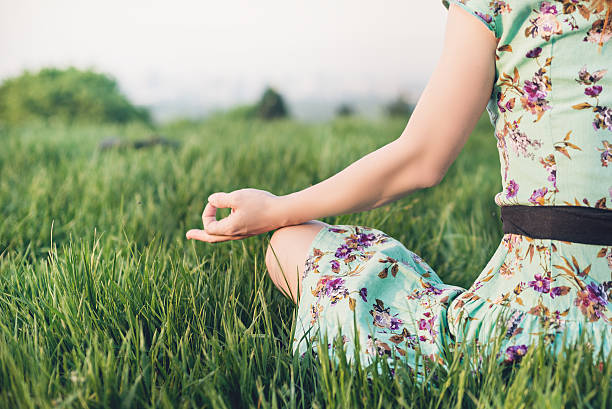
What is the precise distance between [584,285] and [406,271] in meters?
0.33

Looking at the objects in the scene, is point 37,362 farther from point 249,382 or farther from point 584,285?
point 584,285

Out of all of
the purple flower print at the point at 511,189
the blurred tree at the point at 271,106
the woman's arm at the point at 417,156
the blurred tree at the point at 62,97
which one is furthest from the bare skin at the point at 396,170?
the blurred tree at the point at 62,97

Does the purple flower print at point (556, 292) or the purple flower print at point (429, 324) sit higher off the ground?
the purple flower print at point (556, 292)

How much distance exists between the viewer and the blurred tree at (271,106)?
28.2 ft

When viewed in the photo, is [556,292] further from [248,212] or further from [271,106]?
[271,106]

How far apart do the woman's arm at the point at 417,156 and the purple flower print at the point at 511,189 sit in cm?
12

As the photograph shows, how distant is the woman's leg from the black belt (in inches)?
18.8

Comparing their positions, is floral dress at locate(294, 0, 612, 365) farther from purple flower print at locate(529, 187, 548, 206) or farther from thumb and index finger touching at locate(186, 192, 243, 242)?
thumb and index finger touching at locate(186, 192, 243, 242)

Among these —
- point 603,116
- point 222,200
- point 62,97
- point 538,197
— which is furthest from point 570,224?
point 62,97

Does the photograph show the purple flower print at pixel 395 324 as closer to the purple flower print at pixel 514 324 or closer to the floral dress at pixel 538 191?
the floral dress at pixel 538 191

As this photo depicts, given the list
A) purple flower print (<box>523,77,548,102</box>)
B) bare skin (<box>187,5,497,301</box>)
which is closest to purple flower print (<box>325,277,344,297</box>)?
bare skin (<box>187,5,497,301</box>)

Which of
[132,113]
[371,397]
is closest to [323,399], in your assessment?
[371,397]

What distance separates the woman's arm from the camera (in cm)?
95

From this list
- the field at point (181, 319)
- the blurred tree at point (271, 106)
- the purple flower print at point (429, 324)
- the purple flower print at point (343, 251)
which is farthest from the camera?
the blurred tree at point (271, 106)
